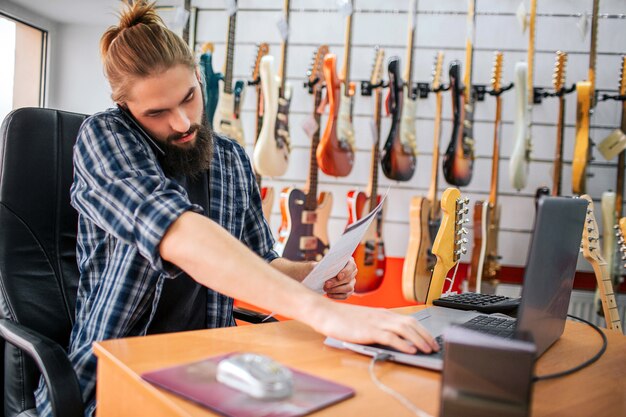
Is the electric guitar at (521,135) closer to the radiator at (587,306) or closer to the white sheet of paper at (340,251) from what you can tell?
the radiator at (587,306)

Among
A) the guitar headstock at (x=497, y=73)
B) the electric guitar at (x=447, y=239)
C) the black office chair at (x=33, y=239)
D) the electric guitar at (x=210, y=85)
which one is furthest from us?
the guitar headstock at (x=497, y=73)

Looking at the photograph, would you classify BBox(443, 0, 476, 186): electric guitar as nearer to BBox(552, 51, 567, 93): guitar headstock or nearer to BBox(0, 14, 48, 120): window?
BBox(552, 51, 567, 93): guitar headstock

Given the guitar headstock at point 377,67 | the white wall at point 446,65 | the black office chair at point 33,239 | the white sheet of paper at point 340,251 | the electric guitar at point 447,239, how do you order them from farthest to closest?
the white wall at point 446,65, the guitar headstock at point 377,67, the electric guitar at point 447,239, the black office chair at point 33,239, the white sheet of paper at point 340,251

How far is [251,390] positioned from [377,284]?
256 cm

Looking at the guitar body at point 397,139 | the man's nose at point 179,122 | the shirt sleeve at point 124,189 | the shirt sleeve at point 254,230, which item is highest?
the guitar body at point 397,139

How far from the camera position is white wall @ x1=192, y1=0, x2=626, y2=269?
10.9ft

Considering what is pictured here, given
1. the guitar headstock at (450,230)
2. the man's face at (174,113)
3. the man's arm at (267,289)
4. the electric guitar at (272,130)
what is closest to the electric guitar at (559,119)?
the electric guitar at (272,130)

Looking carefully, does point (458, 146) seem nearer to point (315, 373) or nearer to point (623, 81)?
point (623, 81)

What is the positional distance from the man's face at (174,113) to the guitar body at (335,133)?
5.90 ft

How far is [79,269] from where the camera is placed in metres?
1.20

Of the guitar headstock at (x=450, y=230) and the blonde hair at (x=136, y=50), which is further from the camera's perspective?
the guitar headstock at (x=450, y=230)

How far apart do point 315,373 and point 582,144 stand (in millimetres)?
2695

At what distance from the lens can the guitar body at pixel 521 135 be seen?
9.87 feet

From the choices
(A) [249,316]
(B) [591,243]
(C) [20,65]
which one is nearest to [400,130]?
(B) [591,243]
